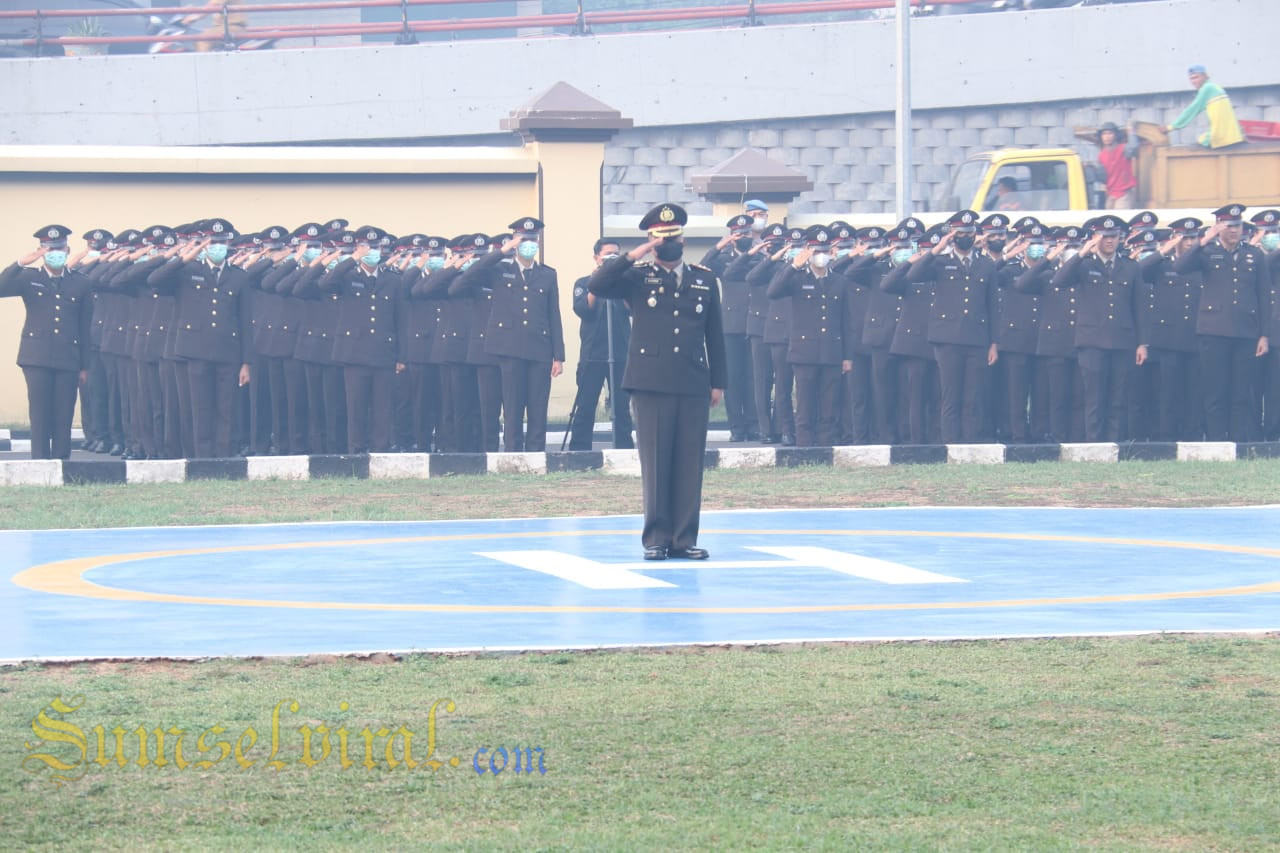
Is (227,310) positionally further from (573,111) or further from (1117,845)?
(1117,845)

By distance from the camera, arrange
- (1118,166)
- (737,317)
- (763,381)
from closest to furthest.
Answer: (763,381)
(737,317)
(1118,166)

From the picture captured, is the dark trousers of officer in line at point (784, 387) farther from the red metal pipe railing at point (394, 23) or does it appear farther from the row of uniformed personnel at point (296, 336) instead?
the red metal pipe railing at point (394, 23)

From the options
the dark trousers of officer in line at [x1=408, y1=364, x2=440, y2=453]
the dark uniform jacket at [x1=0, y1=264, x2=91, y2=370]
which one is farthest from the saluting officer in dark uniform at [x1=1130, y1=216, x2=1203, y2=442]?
the dark uniform jacket at [x1=0, y1=264, x2=91, y2=370]

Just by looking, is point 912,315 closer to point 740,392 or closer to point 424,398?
point 740,392

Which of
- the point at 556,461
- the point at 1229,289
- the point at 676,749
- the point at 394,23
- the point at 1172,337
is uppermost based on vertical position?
the point at 394,23

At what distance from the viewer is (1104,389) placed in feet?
56.5

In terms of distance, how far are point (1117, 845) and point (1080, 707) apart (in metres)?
1.63

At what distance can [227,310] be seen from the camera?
1648 cm

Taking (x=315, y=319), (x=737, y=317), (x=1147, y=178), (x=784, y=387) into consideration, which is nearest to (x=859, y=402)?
(x=784, y=387)

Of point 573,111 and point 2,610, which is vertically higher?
point 573,111

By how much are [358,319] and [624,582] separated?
7270 mm

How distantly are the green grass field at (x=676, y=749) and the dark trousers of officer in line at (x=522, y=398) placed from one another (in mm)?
9132

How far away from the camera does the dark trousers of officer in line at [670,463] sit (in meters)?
10.9

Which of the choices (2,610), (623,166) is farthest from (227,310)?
(623,166)
